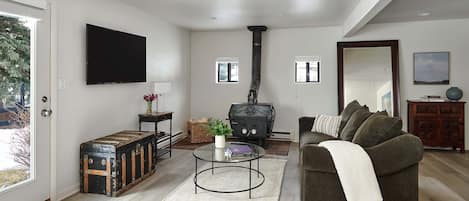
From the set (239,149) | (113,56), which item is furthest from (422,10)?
(113,56)

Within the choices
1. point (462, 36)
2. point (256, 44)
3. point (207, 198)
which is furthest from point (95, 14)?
point (462, 36)

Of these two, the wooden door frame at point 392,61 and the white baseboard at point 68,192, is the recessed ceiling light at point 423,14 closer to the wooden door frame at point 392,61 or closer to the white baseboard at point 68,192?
the wooden door frame at point 392,61

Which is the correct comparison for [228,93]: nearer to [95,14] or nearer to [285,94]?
[285,94]

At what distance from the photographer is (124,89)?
4320 mm

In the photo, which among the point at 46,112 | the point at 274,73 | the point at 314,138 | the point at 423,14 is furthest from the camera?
the point at 274,73

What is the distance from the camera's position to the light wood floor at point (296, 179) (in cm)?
321

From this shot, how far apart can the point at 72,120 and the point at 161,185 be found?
1.19 m

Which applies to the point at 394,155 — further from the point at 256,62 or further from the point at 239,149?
the point at 256,62

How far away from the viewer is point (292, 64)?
20.5 ft

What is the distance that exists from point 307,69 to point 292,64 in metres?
0.31

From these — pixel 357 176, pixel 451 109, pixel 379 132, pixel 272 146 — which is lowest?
pixel 272 146

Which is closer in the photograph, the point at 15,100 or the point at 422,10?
the point at 15,100

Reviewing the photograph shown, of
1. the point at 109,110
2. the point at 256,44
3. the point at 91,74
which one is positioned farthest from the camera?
the point at 256,44

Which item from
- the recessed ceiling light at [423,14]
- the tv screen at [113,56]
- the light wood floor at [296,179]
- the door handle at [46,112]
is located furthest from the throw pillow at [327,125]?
the door handle at [46,112]
